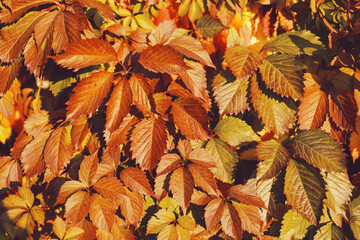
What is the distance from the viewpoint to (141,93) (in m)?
0.99

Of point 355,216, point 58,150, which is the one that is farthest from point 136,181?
point 355,216

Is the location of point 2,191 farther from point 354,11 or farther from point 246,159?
point 354,11

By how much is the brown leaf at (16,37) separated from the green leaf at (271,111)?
2.98ft

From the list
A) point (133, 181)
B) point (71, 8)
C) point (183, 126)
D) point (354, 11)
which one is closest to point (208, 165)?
point (183, 126)

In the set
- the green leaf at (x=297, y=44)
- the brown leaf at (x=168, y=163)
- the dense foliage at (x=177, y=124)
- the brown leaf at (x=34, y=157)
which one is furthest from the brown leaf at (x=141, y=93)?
the green leaf at (x=297, y=44)

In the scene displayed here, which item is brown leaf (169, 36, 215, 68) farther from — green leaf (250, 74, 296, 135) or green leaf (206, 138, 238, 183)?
green leaf (206, 138, 238, 183)

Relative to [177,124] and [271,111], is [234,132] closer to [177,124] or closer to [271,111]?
[271,111]

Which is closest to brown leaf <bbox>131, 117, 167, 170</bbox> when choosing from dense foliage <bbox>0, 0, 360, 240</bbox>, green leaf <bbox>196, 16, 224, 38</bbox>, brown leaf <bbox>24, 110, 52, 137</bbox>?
dense foliage <bbox>0, 0, 360, 240</bbox>

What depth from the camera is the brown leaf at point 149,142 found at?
1014mm

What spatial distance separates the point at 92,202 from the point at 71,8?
0.73 metres

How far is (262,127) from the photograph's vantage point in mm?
1419

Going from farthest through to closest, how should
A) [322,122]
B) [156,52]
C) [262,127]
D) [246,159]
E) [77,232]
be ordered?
[246,159]
[262,127]
[322,122]
[77,232]
[156,52]

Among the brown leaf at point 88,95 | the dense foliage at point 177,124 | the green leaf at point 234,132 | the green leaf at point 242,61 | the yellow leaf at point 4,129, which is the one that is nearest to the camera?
the brown leaf at point 88,95

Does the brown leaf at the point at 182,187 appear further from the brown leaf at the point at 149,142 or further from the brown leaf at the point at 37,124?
the brown leaf at the point at 37,124
